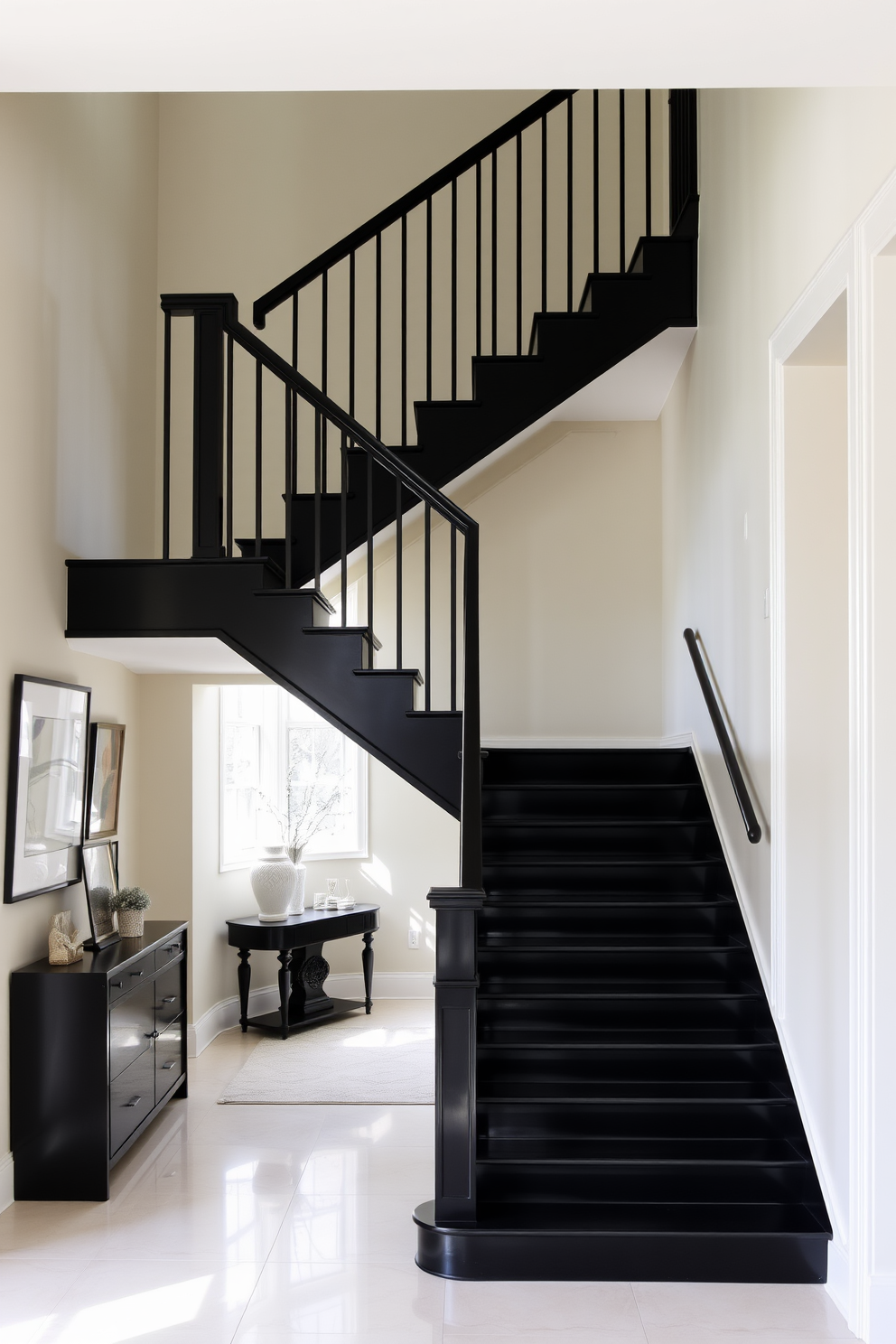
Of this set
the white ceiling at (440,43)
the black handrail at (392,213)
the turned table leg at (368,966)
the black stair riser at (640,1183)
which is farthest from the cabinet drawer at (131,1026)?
the white ceiling at (440,43)

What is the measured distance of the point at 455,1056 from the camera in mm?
3430

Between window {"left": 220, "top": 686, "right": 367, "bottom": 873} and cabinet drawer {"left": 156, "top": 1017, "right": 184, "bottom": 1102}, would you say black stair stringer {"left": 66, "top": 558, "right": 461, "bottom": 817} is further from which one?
window {"left": 220, "top": 686, "right": 367, "bottom": 873}

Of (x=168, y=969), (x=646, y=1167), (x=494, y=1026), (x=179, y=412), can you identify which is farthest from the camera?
(x=179, y=412)

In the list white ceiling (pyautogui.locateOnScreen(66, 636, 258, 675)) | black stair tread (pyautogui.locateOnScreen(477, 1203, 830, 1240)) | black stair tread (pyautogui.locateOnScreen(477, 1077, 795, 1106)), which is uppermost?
white ceiling (pyautogui.locateOnScreen(66, 636, 258, 675))

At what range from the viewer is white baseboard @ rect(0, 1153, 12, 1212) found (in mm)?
3922

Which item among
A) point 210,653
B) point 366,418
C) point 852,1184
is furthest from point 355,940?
point 852,1184

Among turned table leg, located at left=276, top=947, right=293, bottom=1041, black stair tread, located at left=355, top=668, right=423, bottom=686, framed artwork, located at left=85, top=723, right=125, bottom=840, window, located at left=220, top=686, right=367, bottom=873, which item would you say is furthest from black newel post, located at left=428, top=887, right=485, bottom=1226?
window, located at left=220, top=686, right=367, bottom=873

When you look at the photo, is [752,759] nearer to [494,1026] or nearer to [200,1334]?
[494,1026]

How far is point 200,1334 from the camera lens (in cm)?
302

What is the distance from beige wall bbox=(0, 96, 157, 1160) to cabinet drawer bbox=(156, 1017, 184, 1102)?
63cm

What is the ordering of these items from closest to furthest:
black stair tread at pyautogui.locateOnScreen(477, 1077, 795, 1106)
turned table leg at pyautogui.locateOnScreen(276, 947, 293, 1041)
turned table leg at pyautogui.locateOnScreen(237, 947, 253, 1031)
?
black stair tread at pyautogui.locateOnScreen(477, 1077, 795, 1106)
turned table leg at pyautogui.locateOnScreen(276, 947, 293, 1041)
turned table leg at pyautogui.locateOnScreen(237, 947, 253, 1031)

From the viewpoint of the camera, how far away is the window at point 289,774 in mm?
7109

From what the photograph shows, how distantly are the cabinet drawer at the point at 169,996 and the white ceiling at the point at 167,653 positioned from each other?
1405 mm

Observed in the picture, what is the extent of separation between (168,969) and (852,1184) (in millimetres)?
3047
